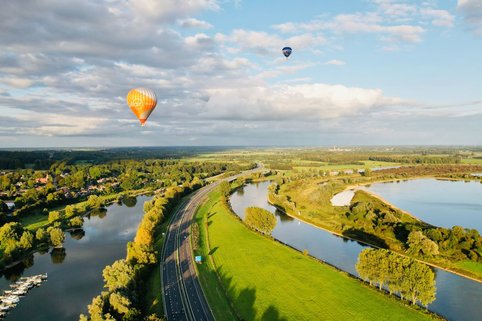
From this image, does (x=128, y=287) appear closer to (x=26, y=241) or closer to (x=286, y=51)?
(x=26, y=241)

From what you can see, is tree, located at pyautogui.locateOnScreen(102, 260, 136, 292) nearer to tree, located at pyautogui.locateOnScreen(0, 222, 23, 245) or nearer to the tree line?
the tree line

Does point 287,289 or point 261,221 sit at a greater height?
point 261,221

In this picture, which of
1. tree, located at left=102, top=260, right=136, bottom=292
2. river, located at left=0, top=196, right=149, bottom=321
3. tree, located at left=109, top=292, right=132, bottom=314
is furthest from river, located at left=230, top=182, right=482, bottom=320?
tree, located at left=109, top=292, right=132, bottom=314

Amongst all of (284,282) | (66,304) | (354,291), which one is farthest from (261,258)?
(66,304)

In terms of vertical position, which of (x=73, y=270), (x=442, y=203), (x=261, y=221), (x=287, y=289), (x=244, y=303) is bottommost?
(x=73, y=270)

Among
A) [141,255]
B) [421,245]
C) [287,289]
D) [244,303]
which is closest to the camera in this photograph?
[244,303]

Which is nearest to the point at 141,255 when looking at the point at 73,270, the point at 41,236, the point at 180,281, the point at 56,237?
the point at 180,281

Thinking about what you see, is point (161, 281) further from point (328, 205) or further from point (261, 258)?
point (328, 205)

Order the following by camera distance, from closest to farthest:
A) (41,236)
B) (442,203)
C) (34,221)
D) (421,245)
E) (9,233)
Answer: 1. (421,245)
2. (9,233)
3. (41,236)
4. (34,221)
5. (442,203)
